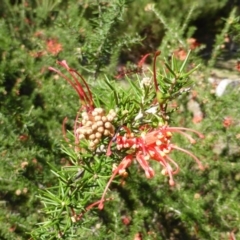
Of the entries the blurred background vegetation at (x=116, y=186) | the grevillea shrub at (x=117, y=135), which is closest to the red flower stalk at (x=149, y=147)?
the grevillea shrub at (x=117, y=135)

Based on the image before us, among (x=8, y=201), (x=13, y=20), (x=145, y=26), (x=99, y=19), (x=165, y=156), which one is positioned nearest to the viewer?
(x=165, y=156)

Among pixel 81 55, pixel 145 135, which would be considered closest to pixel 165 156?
pixel 145 135

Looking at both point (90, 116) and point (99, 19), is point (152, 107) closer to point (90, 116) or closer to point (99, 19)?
point (90, 116)

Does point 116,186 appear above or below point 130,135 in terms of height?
below

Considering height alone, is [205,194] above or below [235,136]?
below

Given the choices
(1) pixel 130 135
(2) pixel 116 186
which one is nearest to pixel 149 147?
(1) pixel 130 135

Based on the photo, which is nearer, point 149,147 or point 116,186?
point 149,147

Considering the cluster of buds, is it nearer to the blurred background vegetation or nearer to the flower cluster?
the flower cluster

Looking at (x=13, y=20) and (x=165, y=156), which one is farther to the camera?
(x=13, y=20)

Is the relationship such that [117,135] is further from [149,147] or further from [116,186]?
[116,186]
